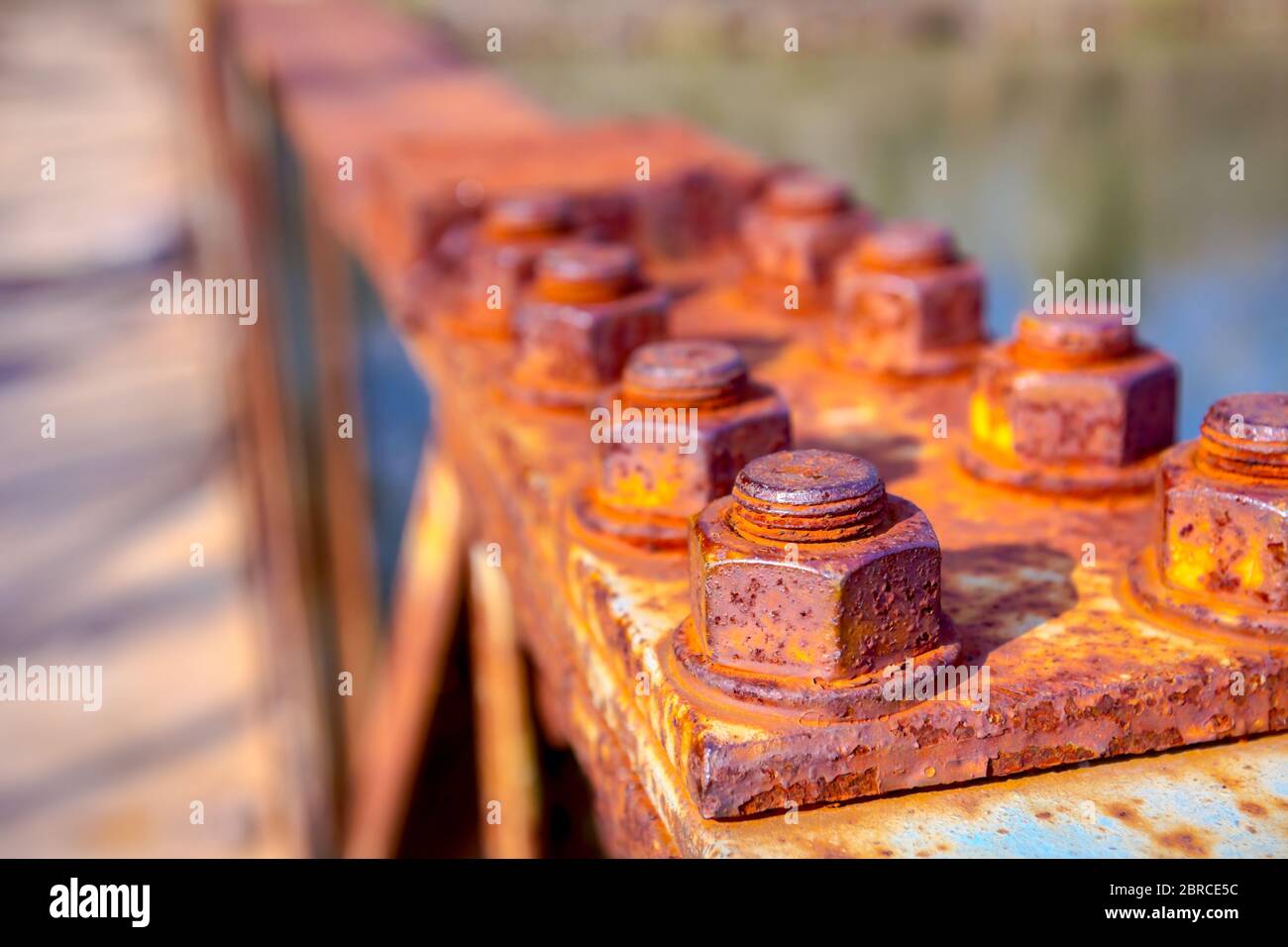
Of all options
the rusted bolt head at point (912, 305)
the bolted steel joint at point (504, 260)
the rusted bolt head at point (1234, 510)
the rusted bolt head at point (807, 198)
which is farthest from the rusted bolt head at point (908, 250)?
the rusted bolt head at point (1234, 510)

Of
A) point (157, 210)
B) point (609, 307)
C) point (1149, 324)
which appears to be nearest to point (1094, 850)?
point (609, 307)

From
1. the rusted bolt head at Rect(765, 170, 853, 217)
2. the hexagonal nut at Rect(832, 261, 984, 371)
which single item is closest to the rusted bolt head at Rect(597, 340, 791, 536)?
the hexagonal nut at Rect(832, 261, 984, 371)

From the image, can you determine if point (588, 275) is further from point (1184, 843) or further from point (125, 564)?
point (125, 564)

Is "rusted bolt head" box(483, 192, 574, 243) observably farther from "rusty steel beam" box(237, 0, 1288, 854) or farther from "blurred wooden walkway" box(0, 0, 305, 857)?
"blurred wooden walkway" box(0, 0, 305, 857)

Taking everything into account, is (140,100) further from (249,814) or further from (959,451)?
(959,451)

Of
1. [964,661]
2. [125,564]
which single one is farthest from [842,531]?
[125,564]

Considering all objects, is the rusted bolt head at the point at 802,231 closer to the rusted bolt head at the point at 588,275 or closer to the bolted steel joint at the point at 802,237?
the bolted steel joint at the point at 802,237
